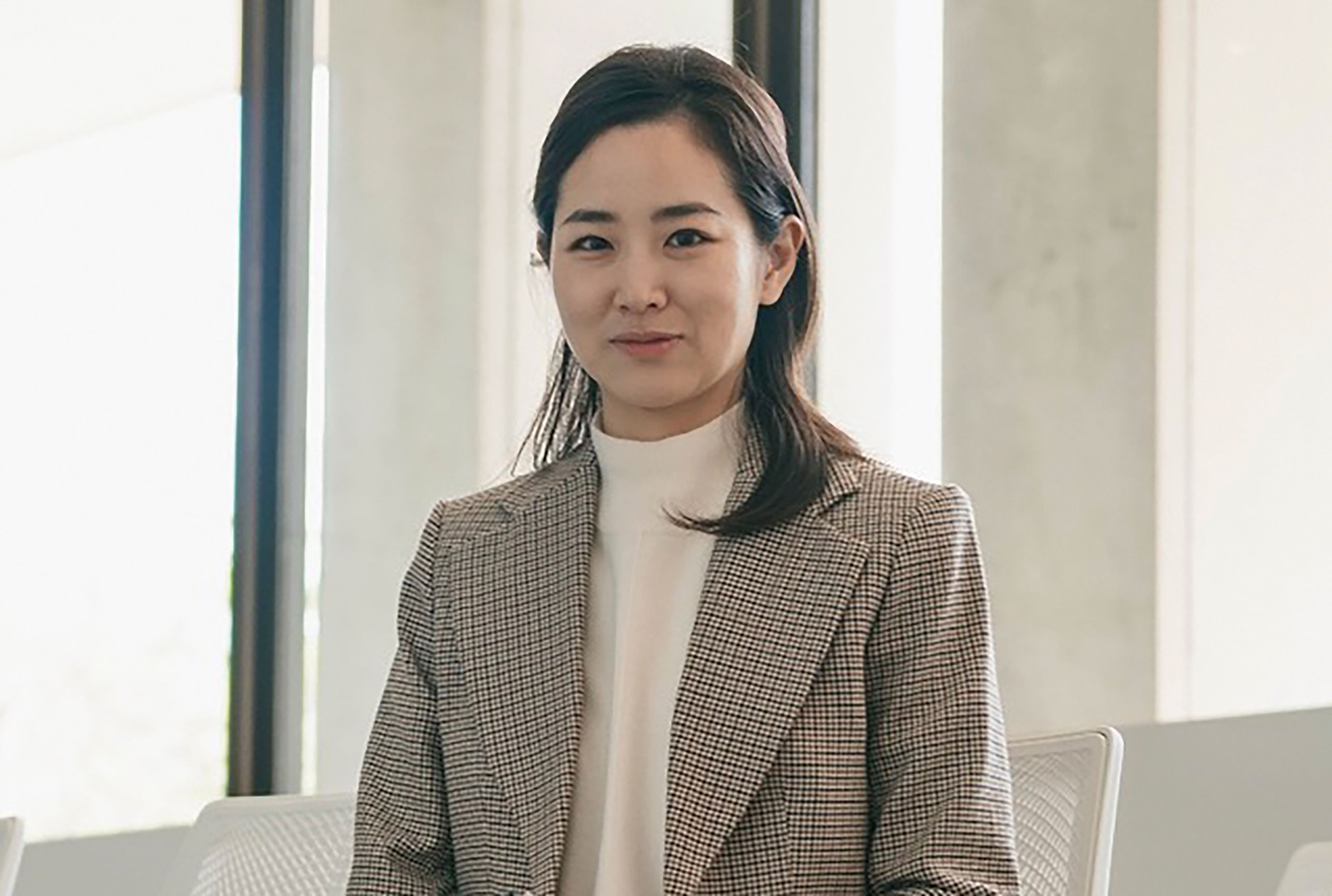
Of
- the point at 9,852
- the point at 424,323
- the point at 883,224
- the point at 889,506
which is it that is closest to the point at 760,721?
the point at 889,506

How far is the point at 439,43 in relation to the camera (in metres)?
4.02

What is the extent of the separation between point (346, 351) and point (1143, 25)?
1792 millimetres

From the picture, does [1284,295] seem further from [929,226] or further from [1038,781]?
[1038,781]

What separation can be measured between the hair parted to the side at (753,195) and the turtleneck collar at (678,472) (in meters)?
0.02

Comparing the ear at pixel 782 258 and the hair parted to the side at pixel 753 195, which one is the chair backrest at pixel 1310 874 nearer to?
the hair parted to the side at pixel 753 195

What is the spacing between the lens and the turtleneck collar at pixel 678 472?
5.55 ft

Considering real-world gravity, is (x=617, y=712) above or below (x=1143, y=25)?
below

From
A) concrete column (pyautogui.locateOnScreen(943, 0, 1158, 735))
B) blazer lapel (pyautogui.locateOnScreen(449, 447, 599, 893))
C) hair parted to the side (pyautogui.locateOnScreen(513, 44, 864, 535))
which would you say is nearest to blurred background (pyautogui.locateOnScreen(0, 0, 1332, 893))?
concrete column (pyautogui.locateOnScreen(943, 0, 1158, 735))

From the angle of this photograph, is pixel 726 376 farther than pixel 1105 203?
No

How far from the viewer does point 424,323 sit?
3990 millimetres

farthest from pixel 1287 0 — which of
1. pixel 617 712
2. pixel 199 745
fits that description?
pixel 199 745

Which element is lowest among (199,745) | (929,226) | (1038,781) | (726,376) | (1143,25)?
(199,745)

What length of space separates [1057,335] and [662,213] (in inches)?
49.2

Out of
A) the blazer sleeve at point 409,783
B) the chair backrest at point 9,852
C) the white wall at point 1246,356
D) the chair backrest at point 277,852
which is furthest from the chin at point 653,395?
the white wall at point 1246,356
